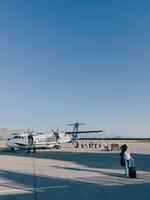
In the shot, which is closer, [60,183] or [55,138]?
[60,183]

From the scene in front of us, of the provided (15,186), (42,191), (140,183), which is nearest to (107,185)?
(140,183)

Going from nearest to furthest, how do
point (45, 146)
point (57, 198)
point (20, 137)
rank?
point (57, 198) → point (20, 137) → point (45, 146)

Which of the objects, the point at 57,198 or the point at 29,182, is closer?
the point at 57,198

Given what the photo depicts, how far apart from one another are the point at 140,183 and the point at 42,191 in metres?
4.13

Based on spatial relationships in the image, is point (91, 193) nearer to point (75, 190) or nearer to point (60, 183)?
point (75, 190)

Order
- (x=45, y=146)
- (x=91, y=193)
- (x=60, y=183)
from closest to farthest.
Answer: (x=91, y=193), (x=60, y=183), (x=45, y=146)

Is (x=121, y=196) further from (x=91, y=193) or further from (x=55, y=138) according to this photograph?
(x=55, y=138)

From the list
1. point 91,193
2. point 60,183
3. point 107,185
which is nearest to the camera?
point 91,193

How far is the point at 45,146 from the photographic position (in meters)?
54.0

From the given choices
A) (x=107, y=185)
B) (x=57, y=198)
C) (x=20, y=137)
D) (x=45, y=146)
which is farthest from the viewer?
(x=45, y=146)

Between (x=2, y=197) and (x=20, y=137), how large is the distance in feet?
127

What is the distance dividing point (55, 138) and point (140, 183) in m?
40.7

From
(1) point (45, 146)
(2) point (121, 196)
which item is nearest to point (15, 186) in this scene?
(2) point (121, 196)

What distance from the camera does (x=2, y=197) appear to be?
1225cm
